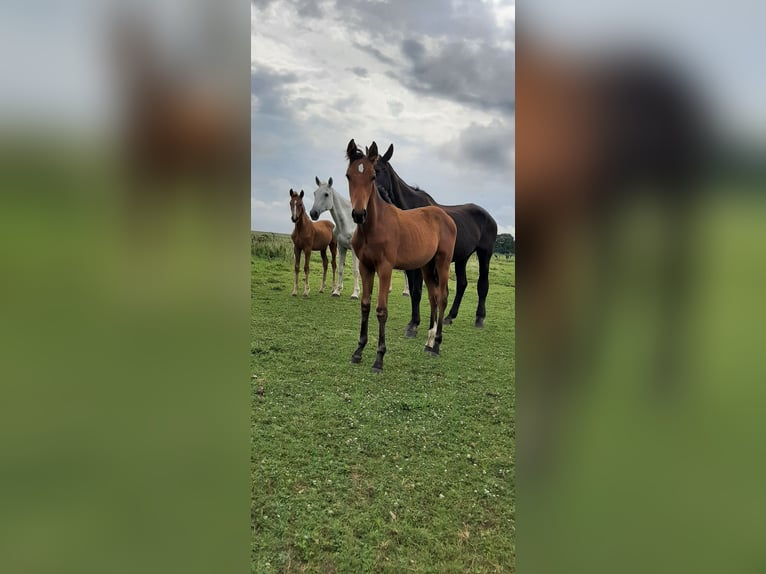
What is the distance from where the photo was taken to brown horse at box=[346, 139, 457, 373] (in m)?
2.28

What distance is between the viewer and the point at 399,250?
2.36 meters

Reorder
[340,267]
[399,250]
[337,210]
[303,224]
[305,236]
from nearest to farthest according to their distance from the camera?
[399,250], [337,210], [305,236], [303,224], [340,267]

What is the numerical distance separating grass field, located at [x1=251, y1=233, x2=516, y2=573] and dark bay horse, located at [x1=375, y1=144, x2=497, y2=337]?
73mm

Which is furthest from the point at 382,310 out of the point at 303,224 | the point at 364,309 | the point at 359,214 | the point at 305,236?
the point at 303,224

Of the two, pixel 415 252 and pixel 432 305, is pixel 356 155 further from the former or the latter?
pixel 432 305

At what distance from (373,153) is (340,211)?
1147 millimetres

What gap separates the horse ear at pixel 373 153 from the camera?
174cm
